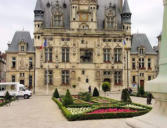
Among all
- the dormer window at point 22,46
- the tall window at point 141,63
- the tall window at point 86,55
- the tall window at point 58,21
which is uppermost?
the tall window at point 58,21

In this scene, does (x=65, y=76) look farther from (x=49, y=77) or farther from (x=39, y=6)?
(x=39, y=6)

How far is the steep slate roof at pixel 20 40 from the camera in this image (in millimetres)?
52144

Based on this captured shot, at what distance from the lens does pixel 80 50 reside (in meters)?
48.0

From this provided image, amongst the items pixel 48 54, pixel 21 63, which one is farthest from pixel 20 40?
pixel 48 54

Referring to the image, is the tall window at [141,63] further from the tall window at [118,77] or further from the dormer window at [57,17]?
the dormer window at [57,17]

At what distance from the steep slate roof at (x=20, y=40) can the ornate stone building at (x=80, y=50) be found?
536cm

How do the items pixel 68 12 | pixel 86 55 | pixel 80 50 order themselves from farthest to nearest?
pixel 68 12 < pixel 86 55 < pixel 80 50

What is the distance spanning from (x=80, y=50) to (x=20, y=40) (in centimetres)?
1312

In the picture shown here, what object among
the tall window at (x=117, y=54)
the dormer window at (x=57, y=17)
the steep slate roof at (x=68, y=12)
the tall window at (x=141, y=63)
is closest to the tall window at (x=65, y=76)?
the steep slate roof at (x=68, y=12)

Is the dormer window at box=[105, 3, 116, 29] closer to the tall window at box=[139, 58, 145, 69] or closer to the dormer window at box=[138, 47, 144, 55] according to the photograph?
the dormer window at box=[138, 47, 144, 55]

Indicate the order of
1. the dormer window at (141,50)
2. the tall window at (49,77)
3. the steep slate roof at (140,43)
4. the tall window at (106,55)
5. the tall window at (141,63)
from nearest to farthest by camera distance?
the tall window at (49,77)
the tall window at (106,55)
the tall window at (141,63)
the dormer window at (141,50)
the steep slate roof at (140,43)

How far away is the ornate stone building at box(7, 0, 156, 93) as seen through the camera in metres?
47.2

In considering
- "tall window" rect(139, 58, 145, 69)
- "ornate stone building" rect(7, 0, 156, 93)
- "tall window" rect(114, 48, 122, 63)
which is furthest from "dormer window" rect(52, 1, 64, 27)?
"tall window" rect(139, 58, 145, 69)

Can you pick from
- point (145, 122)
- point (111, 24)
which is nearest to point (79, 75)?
point (111, 24)
